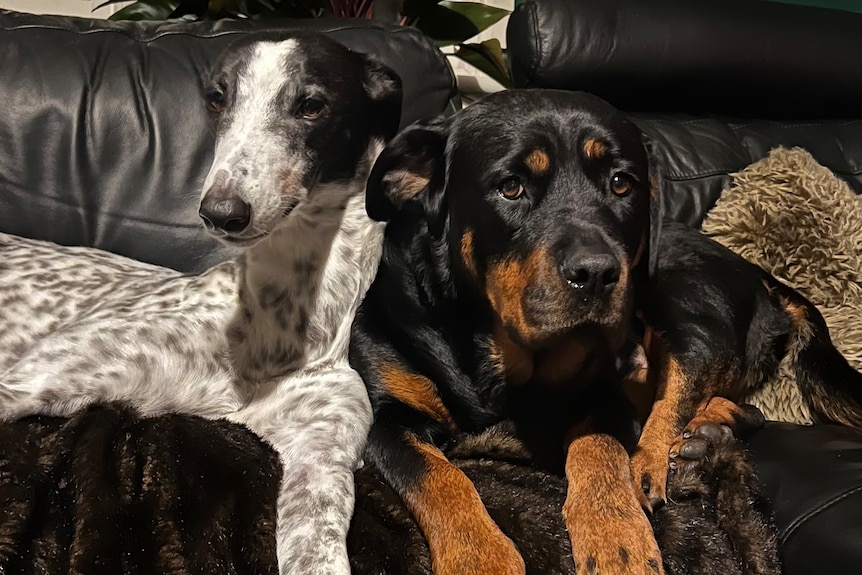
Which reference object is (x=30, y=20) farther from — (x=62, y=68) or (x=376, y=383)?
(x=376, y=383)

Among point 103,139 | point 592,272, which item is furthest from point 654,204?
point 103,139

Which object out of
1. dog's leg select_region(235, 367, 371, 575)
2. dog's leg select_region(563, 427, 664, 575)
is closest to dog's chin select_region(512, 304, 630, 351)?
dog's leg select_region(563, 427, 664, 575)

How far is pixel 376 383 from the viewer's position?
1.42 meters

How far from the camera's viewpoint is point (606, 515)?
3.59 ft

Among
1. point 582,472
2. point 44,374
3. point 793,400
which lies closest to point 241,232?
point 44,374

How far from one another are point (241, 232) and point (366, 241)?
1.52ft

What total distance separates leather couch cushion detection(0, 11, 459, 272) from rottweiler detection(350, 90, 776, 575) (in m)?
0.65

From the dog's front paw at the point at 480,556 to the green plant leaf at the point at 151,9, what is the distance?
225cm

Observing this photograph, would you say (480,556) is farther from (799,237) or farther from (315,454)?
(799,237)

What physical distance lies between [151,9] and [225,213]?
173 cm

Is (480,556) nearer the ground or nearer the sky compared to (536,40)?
nearer the ground

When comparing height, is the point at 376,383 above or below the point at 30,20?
below

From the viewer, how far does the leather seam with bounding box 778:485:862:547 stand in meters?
1.14

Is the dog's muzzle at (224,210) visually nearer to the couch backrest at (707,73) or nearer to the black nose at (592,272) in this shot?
the black nose at (592,272)
